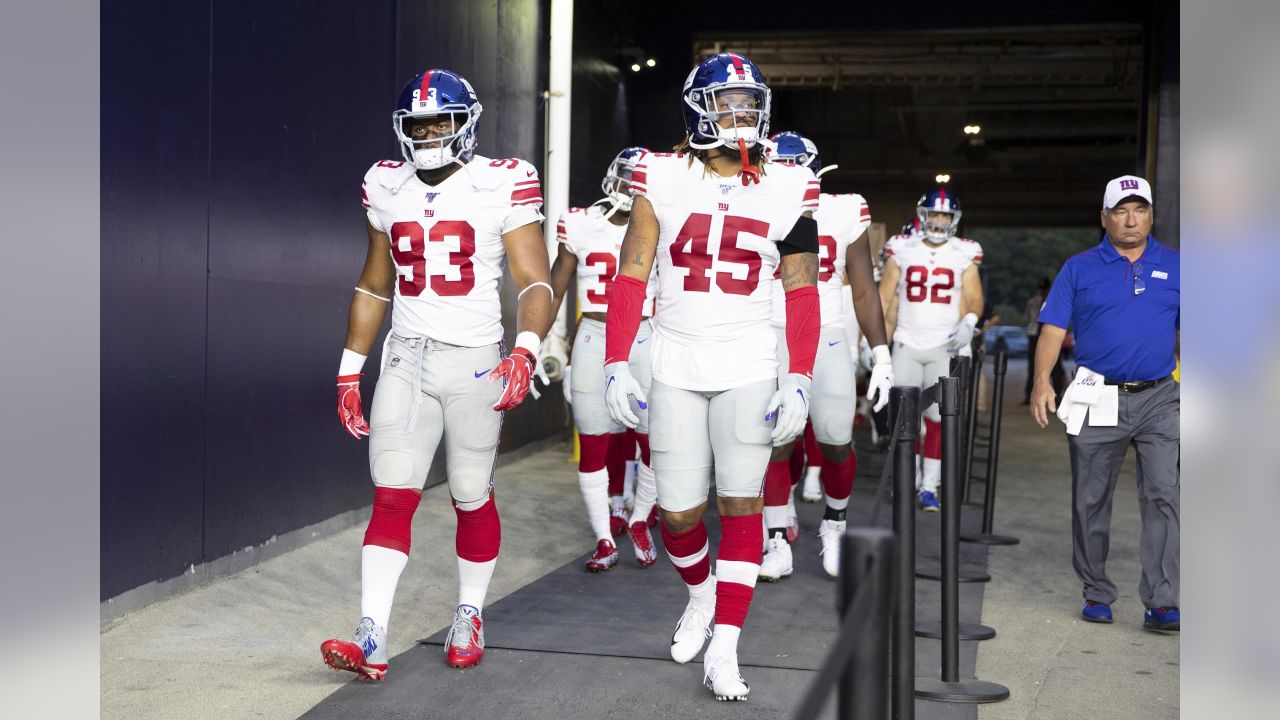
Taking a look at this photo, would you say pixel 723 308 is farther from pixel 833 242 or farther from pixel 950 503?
pixel 833 242

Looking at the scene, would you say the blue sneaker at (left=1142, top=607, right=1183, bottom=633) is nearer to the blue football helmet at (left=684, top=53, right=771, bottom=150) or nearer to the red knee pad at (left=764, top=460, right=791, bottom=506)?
the red knee pad at (left=764, top=460, right=791, bottom=506)

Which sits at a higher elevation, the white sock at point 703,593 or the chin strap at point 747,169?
the chin strap at point 747,169

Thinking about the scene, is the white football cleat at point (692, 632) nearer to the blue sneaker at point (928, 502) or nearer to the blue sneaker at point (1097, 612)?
the blue sneaker at point (1097, 612)

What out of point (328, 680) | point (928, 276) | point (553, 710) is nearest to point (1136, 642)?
point (553, 710)

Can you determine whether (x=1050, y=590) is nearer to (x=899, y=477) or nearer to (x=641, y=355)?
(x=641, y=355)

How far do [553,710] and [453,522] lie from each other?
3.65 m

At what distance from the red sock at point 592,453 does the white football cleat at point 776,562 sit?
3.05ft

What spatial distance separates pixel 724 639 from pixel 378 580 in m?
1.18

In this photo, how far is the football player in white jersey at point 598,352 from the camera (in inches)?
253

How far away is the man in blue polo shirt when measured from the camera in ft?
17.4

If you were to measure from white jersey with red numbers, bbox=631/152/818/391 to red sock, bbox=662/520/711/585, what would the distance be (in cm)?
53

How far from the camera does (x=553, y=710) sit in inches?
161

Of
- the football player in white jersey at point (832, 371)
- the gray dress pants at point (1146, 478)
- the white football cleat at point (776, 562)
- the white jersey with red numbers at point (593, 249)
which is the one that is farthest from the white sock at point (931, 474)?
the gray dress pants at point (1146, 478)

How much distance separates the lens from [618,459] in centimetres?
714
